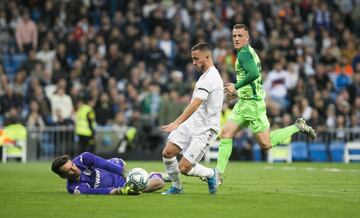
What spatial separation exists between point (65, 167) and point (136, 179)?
3.49 ft

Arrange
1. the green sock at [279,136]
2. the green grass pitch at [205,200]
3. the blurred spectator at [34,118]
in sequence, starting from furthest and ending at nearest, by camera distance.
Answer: the blurred spectator at [34,118]
the green sock at [279,136]
the green grass pitch at [205,200]

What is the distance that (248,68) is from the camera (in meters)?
16.1

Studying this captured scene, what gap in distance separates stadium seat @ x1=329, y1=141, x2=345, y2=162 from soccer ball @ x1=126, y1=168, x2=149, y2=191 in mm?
15411

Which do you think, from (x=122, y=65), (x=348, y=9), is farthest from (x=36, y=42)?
(x=348, y=9)

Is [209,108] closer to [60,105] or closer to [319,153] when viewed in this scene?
[319,153]

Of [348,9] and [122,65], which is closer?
[122,65]

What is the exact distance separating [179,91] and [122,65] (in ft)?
7.62

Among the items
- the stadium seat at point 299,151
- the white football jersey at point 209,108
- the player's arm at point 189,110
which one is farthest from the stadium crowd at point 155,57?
the player's arm at point 189,110

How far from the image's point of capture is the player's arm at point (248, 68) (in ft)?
52.5

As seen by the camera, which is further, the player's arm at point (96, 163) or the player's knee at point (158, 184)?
the player's knee at point (158, 184)

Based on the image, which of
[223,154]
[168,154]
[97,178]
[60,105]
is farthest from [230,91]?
[60,105]

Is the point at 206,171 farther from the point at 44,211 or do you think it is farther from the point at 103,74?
the point at 103,74

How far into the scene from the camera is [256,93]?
666 inches

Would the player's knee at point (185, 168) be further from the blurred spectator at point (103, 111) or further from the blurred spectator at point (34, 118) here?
the blurred spectator at point (103, 111)
